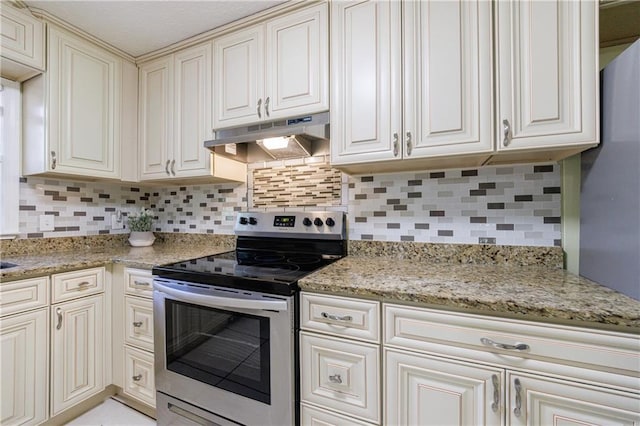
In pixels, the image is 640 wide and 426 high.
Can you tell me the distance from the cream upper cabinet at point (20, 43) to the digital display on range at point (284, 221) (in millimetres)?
1640

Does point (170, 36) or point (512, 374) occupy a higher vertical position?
point (170, 36)

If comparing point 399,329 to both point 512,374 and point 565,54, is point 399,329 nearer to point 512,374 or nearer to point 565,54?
point 512,374

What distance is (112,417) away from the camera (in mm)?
1627

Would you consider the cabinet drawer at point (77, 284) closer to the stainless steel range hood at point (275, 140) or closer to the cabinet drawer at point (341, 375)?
the stainless steel range hood at point (275, 140)

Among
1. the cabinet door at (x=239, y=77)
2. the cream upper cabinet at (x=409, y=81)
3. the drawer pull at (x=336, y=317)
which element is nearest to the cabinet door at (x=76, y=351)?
the cabinet door at (x=239, y=77)

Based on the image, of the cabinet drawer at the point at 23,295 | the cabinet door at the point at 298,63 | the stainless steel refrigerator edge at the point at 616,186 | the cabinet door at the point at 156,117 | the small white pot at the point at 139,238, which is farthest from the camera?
Result: the small white pot at the point at 139,238

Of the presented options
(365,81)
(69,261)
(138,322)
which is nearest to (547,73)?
(365,81)

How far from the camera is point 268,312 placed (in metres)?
1.18

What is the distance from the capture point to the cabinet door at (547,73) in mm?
1058

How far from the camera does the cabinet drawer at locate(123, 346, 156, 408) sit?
1.61 m

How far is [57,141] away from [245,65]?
1.24m

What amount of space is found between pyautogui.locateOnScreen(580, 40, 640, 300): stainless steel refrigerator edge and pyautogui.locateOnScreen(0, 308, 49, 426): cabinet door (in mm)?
2460

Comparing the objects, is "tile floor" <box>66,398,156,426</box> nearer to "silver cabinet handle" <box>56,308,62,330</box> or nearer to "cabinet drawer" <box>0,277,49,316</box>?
"silver cabinet handle" <box>56,308,62,330</box>

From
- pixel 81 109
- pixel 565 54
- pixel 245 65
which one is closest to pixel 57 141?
pixel 81 109
